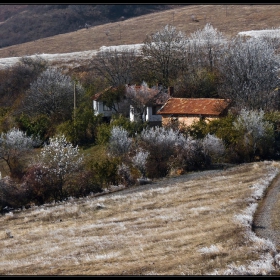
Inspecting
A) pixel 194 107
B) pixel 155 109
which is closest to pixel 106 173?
pixel 194 107

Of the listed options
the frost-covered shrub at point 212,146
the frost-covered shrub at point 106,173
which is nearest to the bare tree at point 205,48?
the frost-covered shrub at point 212,146

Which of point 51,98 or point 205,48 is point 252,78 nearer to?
point 205,48

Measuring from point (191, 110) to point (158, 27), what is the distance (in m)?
85.7

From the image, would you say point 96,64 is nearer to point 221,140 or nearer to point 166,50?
point 166,50

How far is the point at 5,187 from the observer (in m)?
28.2

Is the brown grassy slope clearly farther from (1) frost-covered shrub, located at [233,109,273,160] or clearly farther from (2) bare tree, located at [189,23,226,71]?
(1) frost-covered shrub, located at [233,109,273,160]

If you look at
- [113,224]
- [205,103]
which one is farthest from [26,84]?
[113,224]

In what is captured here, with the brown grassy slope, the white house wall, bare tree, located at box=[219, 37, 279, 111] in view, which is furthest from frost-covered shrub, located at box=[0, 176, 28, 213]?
the brown grassy slope

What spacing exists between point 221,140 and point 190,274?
23.0m

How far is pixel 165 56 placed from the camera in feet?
191

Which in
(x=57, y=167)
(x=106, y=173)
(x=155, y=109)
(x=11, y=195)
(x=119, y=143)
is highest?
(x=57, y=167)

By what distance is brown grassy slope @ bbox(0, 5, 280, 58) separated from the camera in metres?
110

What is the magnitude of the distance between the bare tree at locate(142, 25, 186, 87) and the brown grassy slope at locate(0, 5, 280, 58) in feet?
136

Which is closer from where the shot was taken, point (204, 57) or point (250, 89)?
point (250, 89)
